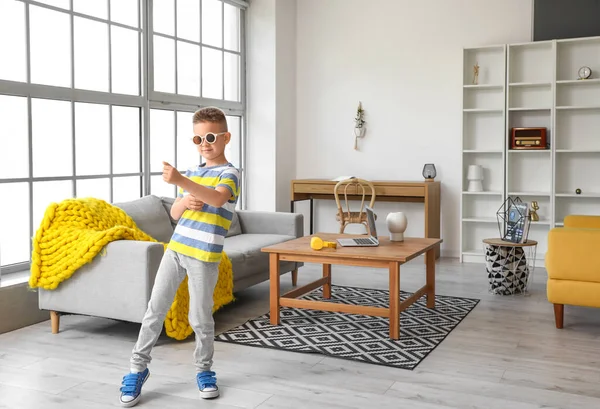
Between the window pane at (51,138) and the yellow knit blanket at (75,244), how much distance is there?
544 mm

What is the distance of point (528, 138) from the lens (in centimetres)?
595

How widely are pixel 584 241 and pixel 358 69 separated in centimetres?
361

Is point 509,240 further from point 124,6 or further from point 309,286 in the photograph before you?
point 124,6

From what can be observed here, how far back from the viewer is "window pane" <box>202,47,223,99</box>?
20.0 ft

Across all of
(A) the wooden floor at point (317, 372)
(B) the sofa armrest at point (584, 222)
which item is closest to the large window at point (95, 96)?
(A) the wooden floor at point (317, 372)

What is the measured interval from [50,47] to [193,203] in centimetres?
220

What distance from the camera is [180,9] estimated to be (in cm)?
566

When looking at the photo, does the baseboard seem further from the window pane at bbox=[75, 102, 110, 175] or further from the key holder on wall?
the key holder on wall

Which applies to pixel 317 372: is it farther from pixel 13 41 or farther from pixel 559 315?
pixel 13 41

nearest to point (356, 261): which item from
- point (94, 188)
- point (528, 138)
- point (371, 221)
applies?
point (371, 221)

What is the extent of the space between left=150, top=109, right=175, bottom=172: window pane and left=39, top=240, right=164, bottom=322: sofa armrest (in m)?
1.81

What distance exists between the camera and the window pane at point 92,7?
4488mm

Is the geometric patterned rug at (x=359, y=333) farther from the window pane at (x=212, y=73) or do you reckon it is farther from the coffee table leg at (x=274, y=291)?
the window pane at (x=212, y=73)

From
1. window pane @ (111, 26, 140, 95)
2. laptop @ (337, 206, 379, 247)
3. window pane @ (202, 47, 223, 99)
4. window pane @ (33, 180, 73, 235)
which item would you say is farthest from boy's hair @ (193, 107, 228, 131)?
window pane @ (202, 47, 223, 99)
